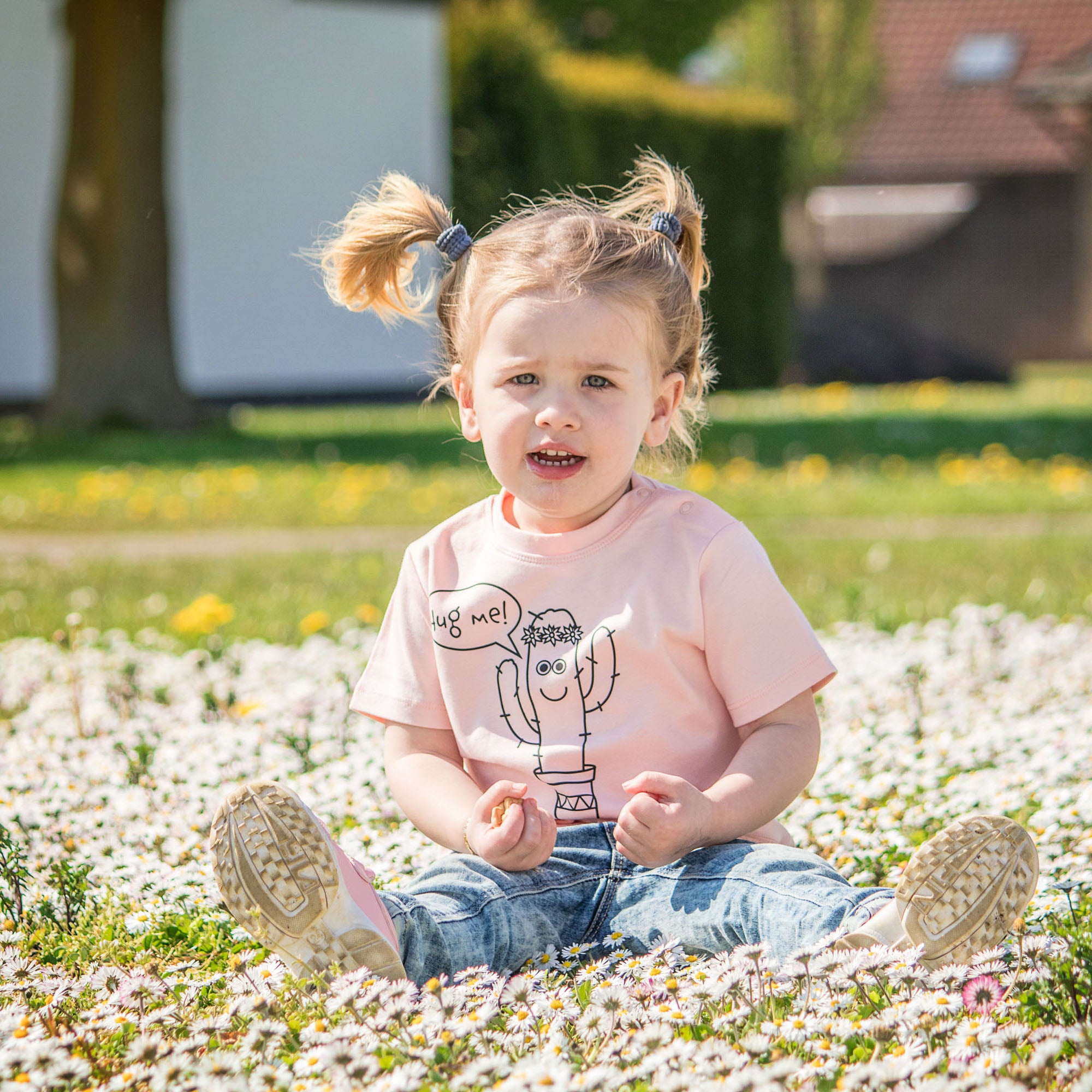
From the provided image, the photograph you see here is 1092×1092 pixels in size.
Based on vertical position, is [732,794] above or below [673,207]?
below

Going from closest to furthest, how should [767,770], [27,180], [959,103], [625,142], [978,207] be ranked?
[767,770]
[27,180]
[625,142]
[978,207]
[959,103]

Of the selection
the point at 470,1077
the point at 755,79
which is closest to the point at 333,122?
the point at 755,79

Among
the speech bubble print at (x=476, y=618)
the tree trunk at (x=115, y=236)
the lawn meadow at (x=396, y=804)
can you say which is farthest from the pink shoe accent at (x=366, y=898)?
the tree trunk at (x=115, y=236)

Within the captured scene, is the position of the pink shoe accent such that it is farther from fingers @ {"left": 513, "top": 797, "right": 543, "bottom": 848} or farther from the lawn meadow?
fingers @ {"left": 513, "top": 797, "right": 543, "bottom": 848}

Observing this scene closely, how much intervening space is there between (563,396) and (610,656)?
15.8 inches

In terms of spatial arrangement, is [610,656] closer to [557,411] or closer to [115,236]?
[557,411]

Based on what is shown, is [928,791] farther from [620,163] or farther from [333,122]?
→ [333,122]

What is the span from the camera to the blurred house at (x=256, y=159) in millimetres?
16266

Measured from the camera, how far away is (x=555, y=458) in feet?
7.32

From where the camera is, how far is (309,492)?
307 inches

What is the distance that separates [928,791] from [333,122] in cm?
1614

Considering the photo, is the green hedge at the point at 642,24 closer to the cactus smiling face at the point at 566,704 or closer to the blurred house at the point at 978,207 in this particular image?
the blurred house at the point at 978,207

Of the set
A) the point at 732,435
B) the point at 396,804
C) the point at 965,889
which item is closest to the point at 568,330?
the point at 965,889

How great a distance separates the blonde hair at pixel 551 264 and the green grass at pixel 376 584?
6.42 feet
